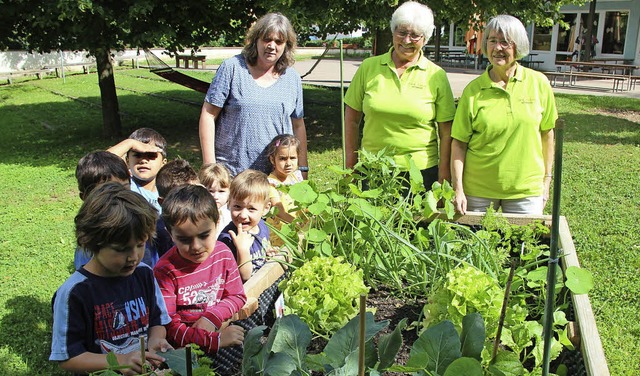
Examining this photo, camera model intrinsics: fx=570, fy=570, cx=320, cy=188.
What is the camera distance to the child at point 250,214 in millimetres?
2213

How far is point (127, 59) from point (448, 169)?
988 inches

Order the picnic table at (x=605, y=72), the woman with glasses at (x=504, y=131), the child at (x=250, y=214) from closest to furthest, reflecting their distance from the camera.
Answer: the child at (x=250, y=214) → the woman with glasses at (x=504, y=131) → the picnic table at (x=605, y=72)

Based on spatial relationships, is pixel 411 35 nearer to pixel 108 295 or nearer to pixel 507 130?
pixel 507 130

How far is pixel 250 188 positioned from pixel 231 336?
855 millimetres

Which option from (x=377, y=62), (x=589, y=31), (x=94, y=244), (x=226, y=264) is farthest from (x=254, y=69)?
(x=589, y=31)

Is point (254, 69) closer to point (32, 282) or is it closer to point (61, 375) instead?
point (61, 375)

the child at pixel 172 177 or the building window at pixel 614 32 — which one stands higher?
the building window at pixel 614 32

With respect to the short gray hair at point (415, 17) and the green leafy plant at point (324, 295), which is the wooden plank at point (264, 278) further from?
the short gray hair at point (415, 17)

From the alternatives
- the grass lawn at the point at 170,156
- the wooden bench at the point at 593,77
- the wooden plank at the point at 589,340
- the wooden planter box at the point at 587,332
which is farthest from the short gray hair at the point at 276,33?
the wooden bench at the point at 593,77

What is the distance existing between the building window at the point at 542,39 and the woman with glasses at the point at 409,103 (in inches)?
844

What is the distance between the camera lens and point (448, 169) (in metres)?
2.92

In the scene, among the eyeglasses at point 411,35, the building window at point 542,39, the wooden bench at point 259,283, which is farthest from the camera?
the building window at point 542,39

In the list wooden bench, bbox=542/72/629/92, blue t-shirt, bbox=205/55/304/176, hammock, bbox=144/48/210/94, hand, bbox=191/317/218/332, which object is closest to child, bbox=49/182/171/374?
hand, bbox=191/317/218/332

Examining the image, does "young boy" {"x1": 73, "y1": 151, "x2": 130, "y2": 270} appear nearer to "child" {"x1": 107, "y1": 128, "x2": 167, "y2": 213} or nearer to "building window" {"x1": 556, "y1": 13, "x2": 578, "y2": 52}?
"child" {"x1": 107, "y1": 128, "x2": 167, "y2": 213}
